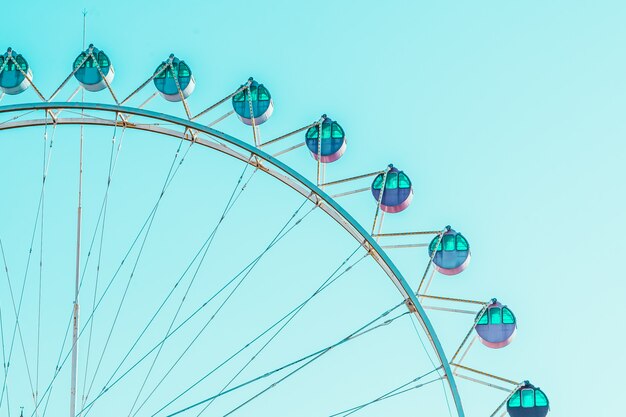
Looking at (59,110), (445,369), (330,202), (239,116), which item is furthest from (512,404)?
(59,110)

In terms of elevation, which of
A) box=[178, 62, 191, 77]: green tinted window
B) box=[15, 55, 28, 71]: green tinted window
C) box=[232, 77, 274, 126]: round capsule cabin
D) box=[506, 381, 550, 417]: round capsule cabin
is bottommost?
box=[506, 381, 550, 417]: round capsule cabin

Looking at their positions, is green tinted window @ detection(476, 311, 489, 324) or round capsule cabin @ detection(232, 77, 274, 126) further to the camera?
round capsule cabin @ detection(232, 77, 274, 126)

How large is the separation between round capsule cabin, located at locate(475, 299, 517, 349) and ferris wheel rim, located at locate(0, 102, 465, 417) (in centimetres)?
198

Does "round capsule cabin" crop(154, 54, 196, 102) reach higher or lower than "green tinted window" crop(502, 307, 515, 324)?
higher

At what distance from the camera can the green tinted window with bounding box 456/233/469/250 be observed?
109 ft

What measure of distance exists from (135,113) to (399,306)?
5632mm

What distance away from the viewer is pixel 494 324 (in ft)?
108

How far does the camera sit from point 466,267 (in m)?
33.4

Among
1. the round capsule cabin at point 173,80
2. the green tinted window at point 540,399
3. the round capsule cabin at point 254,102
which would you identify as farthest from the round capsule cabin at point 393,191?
the green tinted window at point 540,399

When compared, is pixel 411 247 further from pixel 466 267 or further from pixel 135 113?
pixel 135 113

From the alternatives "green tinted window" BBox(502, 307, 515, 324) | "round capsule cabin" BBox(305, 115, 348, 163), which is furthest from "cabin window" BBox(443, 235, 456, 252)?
"round capsule cabin" BBox(305, 115, 348, 163)

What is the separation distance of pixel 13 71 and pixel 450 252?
8.61 m

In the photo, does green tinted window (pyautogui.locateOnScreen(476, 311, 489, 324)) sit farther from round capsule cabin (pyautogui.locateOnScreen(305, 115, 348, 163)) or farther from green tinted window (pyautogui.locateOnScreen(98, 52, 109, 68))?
green tinted window (pyautogui.locateOnScreen(98, 52, 109, 68))

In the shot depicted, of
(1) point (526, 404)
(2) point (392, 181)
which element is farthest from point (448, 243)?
(1) point (526, 404)
